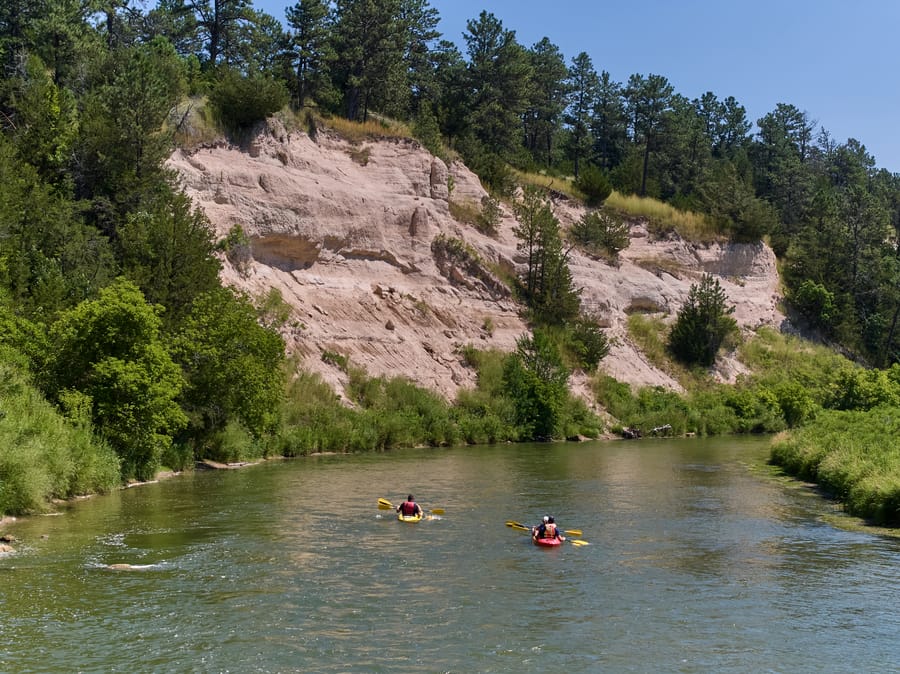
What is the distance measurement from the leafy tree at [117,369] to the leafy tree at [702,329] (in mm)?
47882

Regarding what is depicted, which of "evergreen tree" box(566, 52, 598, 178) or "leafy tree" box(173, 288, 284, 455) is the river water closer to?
"leafy tree" box(173, 288, 284, 455)

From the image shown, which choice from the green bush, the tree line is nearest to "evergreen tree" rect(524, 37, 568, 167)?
the tree line

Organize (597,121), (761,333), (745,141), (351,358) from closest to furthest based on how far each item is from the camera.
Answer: (351,358)
(761,333)
(597,121)
(745,141)

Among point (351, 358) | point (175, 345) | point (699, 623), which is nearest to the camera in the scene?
point (699, 623)

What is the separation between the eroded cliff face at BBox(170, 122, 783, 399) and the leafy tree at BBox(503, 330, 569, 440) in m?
2.93

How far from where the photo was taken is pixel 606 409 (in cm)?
6241

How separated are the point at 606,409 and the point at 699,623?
46021 millimetres

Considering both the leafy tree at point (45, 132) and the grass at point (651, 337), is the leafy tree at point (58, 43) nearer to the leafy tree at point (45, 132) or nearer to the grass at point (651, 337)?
the leafy tree at point (45, 132)

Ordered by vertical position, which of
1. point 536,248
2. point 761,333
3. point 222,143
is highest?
point 222,143

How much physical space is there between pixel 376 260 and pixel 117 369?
3061cm

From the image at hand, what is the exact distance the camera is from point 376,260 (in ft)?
200

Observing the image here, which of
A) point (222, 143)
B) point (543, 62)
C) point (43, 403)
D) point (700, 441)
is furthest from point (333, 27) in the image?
point (43, 403)

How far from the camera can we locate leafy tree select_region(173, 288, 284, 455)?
1484 inches

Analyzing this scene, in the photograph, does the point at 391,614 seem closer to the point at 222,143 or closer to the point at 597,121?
the point at 222,143
